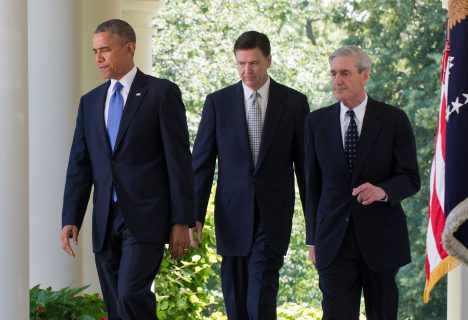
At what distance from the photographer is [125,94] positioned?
903 centimetres

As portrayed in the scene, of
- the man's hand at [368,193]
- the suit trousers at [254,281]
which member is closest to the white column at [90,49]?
the suit trousers at [254,281]

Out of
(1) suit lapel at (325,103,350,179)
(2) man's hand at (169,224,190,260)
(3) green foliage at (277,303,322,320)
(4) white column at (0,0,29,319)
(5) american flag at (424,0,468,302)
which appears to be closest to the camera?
(5) american flag at (424,0,468,302)

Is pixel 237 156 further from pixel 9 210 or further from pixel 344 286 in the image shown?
pixel 9 210

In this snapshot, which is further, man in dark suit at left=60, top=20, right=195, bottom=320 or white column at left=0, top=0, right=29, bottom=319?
man in dark suit at left=60, top=20, right=195, bottom=320

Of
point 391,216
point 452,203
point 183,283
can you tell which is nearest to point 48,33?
point 391,216

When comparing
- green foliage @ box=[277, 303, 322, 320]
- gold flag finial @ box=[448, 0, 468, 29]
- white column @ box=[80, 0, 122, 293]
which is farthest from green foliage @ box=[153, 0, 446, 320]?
gold flag finial @ box=[448, 0, 468, 29]

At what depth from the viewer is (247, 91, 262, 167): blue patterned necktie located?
1024 centimetres

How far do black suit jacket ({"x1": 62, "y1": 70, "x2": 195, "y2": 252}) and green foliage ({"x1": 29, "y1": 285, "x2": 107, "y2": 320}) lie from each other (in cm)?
56

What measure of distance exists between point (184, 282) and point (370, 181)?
5.29 metres

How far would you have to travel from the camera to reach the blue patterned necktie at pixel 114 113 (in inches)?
353

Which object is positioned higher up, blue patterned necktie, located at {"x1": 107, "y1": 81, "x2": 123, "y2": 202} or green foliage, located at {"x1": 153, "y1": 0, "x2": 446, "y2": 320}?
green foliage, located at {"x1": 153, "y1": 0, "x2": 446, "y2": 320}

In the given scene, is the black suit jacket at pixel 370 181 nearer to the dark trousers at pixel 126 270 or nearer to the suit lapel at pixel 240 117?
the suit lapel at pixel 240 117

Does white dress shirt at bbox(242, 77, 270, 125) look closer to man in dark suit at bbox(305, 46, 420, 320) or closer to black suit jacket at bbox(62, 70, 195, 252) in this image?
man in dark suit at bbox(305, 46, 420, 320)

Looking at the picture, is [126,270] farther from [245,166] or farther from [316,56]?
[316,56]
